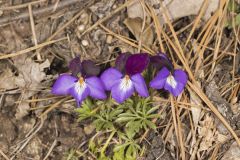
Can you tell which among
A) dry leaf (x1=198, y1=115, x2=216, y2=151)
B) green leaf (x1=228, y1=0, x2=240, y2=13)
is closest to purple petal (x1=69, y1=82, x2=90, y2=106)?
dry leaf (x1=198, y1=115, x2=216, y2=151)

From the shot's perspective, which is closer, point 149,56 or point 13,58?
point 149,56

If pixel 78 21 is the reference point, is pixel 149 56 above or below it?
below

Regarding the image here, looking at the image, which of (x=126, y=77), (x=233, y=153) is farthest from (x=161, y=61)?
(x=233, y=153)

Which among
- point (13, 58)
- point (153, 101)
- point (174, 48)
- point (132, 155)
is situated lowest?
point (132, 155)

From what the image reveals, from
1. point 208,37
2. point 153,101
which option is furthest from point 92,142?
point 208,37

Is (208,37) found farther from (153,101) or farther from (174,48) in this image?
(153,101)

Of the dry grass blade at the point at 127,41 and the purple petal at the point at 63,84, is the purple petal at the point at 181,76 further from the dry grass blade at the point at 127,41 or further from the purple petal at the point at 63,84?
the purple petal at the point at 63,84

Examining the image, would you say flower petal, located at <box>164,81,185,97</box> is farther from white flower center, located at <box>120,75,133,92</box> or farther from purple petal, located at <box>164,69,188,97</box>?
white flower center, located at <box>120,75,133,92</box>

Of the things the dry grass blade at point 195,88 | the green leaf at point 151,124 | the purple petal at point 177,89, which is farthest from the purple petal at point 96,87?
the dry grass blade at point 195,88

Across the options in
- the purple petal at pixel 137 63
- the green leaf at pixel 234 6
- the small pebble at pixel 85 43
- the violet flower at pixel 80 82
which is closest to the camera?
the purple petal at pixel 137 63
